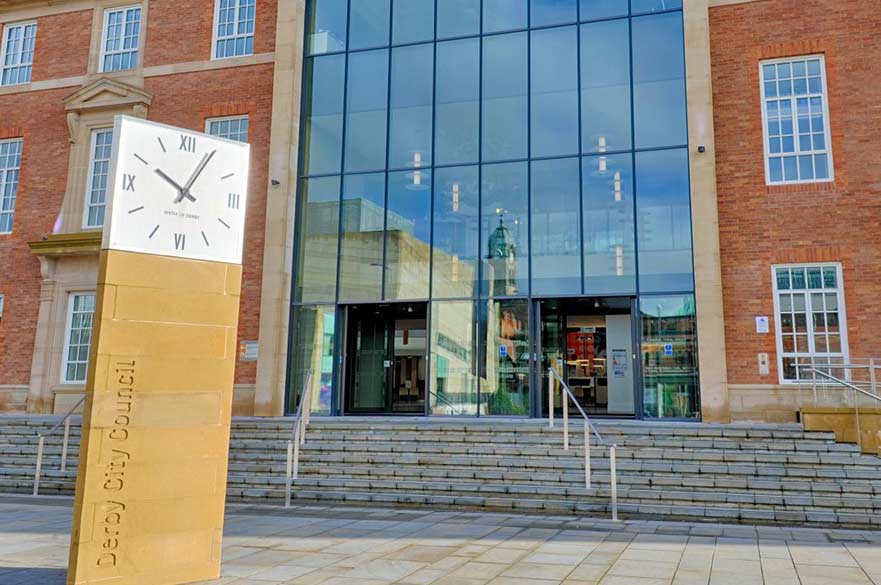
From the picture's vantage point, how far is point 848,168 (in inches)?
Result: 524

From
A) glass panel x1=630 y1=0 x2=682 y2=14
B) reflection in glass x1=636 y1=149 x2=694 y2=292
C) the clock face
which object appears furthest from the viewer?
glass panel x1=630 y1=0 x2=682 y2=14

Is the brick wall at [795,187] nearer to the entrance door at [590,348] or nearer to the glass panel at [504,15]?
the entrance door at [590,348]

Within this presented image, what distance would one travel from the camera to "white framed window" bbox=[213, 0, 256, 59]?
18.1m

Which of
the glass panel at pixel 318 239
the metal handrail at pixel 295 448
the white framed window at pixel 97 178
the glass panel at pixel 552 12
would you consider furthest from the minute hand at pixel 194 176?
the white framed window at pixel 97 178

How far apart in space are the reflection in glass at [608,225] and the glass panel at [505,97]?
1.77 metres

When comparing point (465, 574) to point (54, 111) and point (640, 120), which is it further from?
point (54, 111)

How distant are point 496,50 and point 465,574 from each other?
1280 cm

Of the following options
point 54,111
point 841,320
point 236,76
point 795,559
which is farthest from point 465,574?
point 54,111

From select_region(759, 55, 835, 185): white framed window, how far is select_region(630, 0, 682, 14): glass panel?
2.24 metres

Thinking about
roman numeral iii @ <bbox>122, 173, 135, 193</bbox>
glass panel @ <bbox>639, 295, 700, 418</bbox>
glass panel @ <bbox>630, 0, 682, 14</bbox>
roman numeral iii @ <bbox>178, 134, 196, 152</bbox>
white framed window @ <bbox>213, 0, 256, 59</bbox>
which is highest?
white framed window @ <bbox>213, 0, 256, 59</bbox>

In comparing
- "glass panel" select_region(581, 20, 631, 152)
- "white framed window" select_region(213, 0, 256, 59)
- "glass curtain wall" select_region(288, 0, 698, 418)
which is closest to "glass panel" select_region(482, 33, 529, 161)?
"glass curtain wall" select_region(288, 0, 698, 418)

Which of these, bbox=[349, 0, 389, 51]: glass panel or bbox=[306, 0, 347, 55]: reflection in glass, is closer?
bbox=[349, 0, 389, 51]: glass panel

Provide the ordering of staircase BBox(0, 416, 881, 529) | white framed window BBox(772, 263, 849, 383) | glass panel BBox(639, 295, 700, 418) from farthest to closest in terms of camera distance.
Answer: glass panel BBox(639, 295, 700, 418)
white framed window BBox(772, 263, 849, 383)
staircase BBox(0, 416, 881, 529)

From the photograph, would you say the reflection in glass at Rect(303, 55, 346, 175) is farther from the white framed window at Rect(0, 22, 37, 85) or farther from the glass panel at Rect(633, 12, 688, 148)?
the white framed window at Rect(0, 22, 37, 85)
